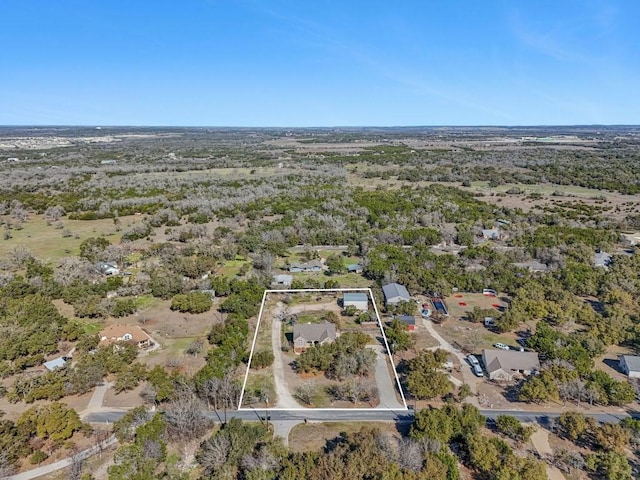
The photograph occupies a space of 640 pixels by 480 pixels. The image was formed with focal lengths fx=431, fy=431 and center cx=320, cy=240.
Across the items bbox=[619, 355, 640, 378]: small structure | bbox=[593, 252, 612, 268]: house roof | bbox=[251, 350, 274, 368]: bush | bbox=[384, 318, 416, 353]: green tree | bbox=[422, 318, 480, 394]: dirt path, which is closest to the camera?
bbox=[422, 318, 480, 394]: dirt path

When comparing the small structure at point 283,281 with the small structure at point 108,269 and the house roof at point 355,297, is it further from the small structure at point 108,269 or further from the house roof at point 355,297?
the small structure at point 108,269

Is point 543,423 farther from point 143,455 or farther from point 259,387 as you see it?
point 143,455

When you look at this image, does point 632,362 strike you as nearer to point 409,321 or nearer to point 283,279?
point 409,321

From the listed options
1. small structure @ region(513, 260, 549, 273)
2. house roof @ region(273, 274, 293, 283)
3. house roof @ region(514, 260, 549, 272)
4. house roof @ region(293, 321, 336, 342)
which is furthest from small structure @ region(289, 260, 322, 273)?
house roof @ region(514, 260, 549, 272)

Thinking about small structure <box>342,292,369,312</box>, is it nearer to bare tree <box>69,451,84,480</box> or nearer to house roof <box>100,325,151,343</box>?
house roof <box>100,325,151,343</box>

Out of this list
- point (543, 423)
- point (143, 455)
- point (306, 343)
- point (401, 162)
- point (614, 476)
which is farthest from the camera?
point (401, 162)

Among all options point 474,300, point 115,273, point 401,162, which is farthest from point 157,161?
point 474,300

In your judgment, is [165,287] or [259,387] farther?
[165,287]

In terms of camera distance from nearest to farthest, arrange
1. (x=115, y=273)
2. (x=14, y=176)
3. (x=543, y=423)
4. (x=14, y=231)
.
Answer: (x=543, y=423) → (x=115, y=273) → (x=14, y=231) → (x=14, y=176)
